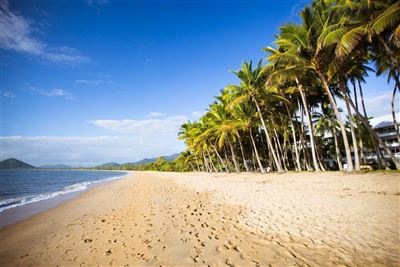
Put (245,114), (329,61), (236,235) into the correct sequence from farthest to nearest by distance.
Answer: (245,114) → (329,61) → (236,235)

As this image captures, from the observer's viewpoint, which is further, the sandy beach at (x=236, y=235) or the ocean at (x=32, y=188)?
the ocean at (x=32, y=188)

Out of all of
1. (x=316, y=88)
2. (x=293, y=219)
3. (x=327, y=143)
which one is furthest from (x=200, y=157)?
(x=293, y=219)

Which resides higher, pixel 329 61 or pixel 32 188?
pixel 329 61

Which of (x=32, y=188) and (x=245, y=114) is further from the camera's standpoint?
(x=32, y=188)

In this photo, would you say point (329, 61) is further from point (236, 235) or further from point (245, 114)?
point (236, 235)

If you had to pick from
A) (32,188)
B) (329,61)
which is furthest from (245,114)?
(32,188)

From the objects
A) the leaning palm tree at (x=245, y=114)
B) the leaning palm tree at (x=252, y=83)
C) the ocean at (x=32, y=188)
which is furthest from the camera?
the leaning palm tree at (x=245, y=114)

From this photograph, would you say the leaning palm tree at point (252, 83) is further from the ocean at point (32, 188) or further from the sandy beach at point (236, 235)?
the ocean at point (32, 188)

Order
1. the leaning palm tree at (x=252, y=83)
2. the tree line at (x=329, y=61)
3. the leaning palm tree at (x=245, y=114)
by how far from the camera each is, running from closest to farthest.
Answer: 1. the tree line at (x=329, y=61)
2. the leaning palm tree at (x=252, y=83)
3. the leaning palm tree at (x=245, y=114)

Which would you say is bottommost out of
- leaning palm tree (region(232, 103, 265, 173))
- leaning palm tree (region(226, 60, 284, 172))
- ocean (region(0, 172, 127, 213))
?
ocean (region(0, 172, 127, 213))

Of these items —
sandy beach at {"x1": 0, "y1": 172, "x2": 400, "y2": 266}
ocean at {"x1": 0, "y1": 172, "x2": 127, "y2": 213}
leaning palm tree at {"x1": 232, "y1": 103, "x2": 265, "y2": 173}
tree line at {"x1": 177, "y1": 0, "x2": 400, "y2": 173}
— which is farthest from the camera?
leaning palm tree at {"x1": 232, "y1": 103, "x2": 265, "y2": 173}

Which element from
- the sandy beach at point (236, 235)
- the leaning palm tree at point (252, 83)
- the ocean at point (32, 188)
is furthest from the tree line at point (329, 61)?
the ocean at point (32, 188)

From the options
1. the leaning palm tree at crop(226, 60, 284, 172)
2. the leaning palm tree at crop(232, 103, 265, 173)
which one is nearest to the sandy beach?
the leaning palm tree at crop(226, 60, 284, 172)

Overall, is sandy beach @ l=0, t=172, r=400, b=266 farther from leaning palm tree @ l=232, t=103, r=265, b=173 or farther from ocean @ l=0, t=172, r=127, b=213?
leaning palm tree @ l=232, t=103, r=265, b=173
